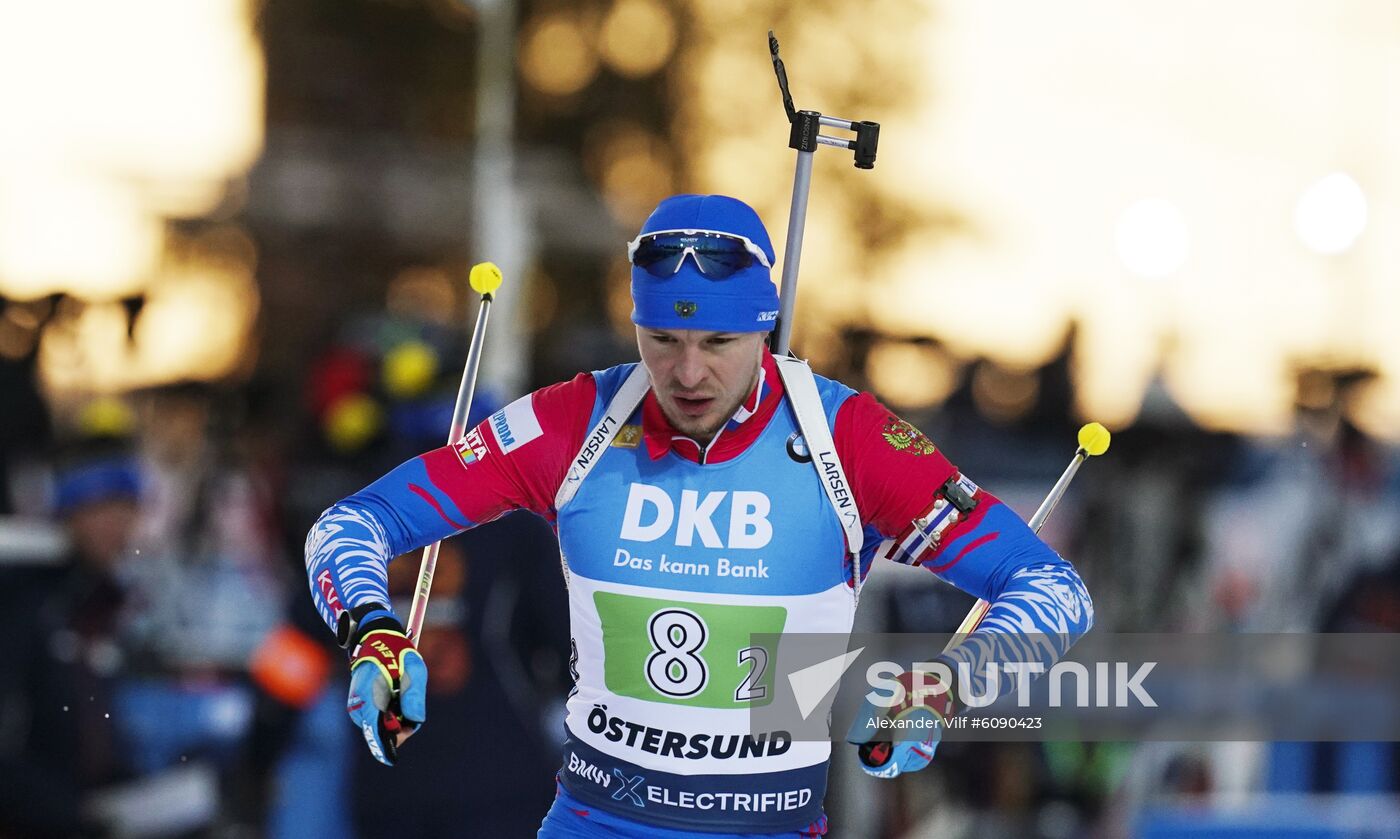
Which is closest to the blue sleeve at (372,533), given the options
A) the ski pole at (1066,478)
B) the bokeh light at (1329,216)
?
the ski pole at (1066,478)

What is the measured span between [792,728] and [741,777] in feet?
0.55

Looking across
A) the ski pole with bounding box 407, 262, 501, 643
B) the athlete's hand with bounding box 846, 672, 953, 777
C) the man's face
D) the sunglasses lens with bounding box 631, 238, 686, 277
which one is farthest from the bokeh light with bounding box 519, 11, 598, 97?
the athlete's hand with bounding box 846, 672, 953, 777

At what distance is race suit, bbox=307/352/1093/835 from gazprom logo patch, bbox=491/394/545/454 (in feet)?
0.03

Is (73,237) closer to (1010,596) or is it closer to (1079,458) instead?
(1079,458)

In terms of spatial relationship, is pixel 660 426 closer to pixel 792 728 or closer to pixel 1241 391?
pixel 792 728

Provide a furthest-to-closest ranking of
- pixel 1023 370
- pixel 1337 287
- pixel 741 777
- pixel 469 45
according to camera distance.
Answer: pixel 469 45, pixel 1337 287, pixel 1023 370, pixel 741 777

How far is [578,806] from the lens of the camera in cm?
439

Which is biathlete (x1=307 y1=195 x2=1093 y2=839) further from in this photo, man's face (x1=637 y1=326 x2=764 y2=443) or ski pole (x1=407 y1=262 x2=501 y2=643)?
ski pole (x1=407 y1=262 x2=501 y2=643)

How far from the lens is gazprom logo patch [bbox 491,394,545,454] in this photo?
14.5ft

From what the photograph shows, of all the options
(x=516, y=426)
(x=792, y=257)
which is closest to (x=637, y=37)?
(x=792, y=257)

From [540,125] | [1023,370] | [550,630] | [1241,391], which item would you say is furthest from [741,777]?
[540,125]

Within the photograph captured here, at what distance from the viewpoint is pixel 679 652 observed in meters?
4.27

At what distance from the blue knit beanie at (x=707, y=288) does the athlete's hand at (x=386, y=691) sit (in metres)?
A: 0.92

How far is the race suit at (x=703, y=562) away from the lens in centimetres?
425
